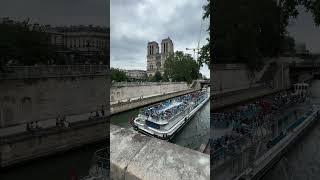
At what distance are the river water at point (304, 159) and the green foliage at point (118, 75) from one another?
101 centimetres

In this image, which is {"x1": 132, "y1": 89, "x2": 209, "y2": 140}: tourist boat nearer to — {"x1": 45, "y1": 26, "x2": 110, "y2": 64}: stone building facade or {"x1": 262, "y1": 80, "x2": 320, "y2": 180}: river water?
{"x1": 45, "y1": 26, "x2": 110, "y2": 64}: stone building facade

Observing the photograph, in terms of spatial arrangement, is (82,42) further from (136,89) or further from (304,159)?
(304,159)

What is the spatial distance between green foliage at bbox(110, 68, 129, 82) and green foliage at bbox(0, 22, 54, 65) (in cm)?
39

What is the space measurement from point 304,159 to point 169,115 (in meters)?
0.87

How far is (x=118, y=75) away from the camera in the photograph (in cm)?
228

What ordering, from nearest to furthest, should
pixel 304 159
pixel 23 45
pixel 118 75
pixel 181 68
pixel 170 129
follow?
pixel 23 45 < pixel 304 159 < pixel 118 75 < pixel 170 129 < pixel 181 68

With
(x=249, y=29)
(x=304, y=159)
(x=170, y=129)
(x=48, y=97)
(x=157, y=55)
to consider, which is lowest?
(x=304, y=159)

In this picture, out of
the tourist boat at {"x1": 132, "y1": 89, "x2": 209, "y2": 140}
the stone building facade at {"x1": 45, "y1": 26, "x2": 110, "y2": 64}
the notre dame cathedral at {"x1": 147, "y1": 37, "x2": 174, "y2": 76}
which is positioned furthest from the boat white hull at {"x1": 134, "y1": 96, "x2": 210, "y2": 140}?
the stone building facade at {"x1": 45, "y1": 26, "x2": 110, "y2": 64}

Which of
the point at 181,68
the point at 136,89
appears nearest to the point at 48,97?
the point at 136,89

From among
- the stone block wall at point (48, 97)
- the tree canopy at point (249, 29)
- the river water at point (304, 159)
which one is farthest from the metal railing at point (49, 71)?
the river water at point (304, 159)

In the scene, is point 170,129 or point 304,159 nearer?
point 304,159

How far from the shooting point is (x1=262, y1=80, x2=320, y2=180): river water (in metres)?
2.10

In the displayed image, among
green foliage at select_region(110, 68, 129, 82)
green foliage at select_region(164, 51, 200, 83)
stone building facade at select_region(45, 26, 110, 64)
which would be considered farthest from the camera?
green foliage at select_region(164, 51, 200, 83)

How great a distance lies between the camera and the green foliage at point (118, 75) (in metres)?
2.24
